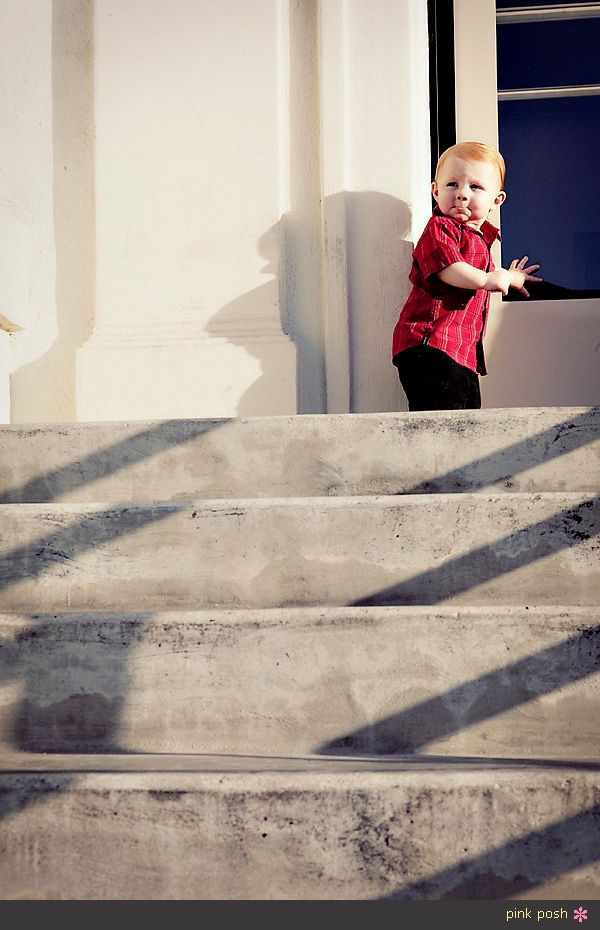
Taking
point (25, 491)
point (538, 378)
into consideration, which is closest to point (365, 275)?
point (538, 378)

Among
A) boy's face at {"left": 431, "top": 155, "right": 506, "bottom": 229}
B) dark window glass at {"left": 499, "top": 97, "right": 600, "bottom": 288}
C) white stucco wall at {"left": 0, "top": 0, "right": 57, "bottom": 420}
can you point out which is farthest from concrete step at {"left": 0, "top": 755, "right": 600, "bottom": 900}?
dark window glass at {"left": 499, "top": 97, "right": 600, "bottom": 288}

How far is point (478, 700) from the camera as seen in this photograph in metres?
1.62

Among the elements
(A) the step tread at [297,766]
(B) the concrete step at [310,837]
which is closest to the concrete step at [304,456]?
(A) the step tread at [297,766]

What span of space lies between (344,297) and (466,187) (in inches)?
21.4

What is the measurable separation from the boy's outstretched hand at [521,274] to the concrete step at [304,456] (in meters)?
0.97

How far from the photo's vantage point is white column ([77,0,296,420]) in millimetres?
3264

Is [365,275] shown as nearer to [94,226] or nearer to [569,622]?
[94,226]

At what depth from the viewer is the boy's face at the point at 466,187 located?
307 cm

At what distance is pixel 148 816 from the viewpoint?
137cm

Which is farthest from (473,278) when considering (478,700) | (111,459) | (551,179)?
(478,700)

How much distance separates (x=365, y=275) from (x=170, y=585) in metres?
1.75

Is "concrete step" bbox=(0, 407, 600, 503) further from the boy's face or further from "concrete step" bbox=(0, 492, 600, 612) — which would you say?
the boy's face

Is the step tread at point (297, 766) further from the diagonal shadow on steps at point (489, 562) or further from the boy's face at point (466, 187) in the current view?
the boy's face at point (466, 187)

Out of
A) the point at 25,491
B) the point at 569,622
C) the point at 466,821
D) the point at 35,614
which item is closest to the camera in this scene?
the point at 466,821
